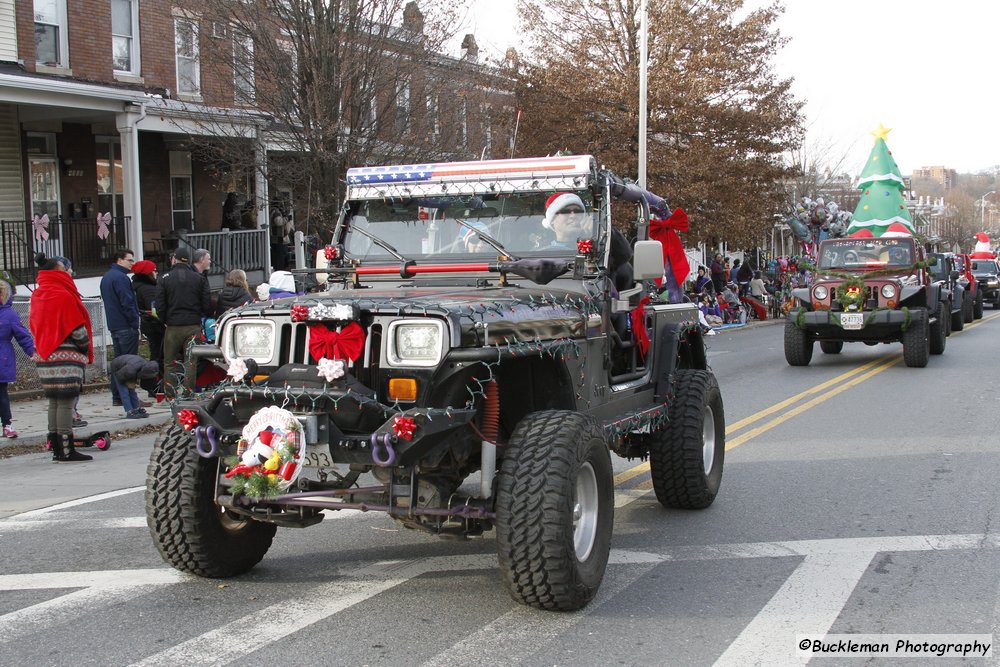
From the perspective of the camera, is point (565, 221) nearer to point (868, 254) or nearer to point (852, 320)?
point (852, 320)

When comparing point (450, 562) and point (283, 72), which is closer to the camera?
point (450, 562)

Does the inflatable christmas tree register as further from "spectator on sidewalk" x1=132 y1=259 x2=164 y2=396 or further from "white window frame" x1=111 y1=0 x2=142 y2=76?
"spectator on sidewalk" x1=132 y1=259 x2=164 y2=396

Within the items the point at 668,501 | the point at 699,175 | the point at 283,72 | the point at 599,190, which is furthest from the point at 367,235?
the point at 699,175

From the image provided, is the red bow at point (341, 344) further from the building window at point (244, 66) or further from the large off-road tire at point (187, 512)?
the building window at point (244, 66)

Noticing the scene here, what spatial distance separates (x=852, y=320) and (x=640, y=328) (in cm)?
1050

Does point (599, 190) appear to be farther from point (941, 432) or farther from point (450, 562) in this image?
point (941, 432)

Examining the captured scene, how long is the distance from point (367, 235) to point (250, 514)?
233cm

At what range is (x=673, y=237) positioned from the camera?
26.0ft

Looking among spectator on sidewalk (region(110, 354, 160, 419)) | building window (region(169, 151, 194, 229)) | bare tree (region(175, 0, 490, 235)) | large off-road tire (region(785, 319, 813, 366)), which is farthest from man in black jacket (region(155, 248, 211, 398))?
building window (region(169, 151, 194, 229))

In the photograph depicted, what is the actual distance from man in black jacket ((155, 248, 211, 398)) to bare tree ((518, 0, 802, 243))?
16.4 meters

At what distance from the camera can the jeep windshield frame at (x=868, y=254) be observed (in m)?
17.3

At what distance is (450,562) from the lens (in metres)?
5.86

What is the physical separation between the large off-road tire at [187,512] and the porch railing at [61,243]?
47.4 feet

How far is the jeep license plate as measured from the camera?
16156mm
